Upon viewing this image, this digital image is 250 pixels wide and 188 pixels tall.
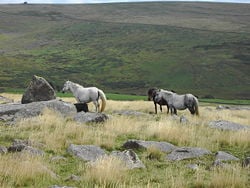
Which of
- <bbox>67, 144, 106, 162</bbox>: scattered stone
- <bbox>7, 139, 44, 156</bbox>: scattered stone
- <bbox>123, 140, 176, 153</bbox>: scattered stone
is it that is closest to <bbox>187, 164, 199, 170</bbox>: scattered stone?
<bbox>123, 140, 176, 153</bbox>: scattered stone

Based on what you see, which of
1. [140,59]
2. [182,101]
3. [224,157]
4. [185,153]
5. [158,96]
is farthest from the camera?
[140,59]

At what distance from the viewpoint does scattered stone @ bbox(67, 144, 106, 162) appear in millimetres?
11852

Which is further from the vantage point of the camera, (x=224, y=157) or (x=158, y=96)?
(x=158, y=96)

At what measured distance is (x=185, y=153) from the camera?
12680 millimetres

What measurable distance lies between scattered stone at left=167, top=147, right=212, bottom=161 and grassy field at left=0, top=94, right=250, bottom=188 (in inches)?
12.5

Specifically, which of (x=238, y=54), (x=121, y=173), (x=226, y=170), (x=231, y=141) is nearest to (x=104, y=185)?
(x=121, y=173)

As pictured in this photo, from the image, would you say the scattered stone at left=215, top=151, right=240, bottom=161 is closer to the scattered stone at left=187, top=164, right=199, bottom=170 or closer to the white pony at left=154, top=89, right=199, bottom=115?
the scattered stone at left=187, top=164, right=199, bottom=170

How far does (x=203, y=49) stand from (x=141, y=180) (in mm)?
156521

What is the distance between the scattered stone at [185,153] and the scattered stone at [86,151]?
6.56 ft

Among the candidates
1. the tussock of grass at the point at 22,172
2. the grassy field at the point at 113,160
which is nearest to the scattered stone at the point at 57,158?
the grassy field at the point at 113,160

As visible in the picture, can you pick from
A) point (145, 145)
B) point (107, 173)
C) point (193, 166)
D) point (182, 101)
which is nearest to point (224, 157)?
point (193, 166)

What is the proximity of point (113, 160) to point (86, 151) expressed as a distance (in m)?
2.34

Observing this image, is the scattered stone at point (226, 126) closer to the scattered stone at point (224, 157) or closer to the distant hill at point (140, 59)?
the scattered stone at point (224, 157)

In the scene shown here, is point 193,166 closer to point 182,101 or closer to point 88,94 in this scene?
point 182,101
